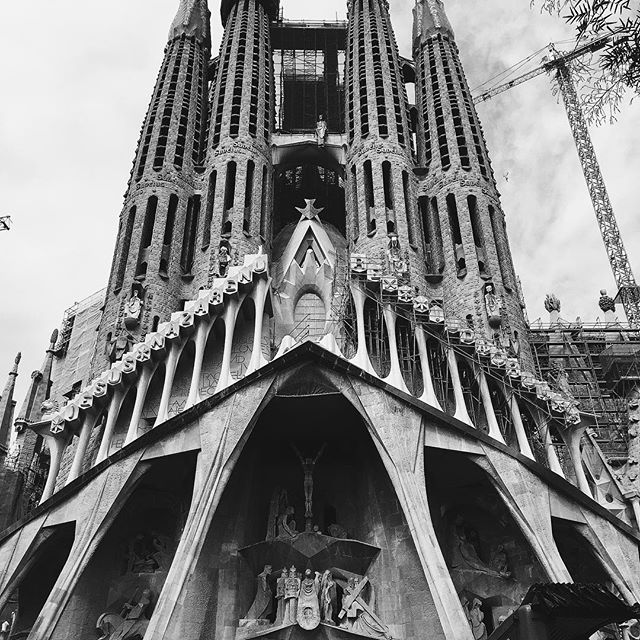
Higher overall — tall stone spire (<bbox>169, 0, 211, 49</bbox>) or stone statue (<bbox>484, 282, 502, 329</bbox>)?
tall stone spire (<bbox>169, 0, 211, 49</bbox>)


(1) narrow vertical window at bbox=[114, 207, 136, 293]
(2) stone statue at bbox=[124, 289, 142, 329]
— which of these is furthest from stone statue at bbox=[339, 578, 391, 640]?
(1) narrow vertical window at bbox=[114, 207, 136, 293]

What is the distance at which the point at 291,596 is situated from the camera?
50.4ft

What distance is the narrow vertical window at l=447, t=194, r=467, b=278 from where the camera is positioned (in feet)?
72.5

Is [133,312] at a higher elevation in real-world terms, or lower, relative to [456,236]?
lower

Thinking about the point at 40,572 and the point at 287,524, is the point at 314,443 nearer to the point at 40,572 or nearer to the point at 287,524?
the point at 287,524

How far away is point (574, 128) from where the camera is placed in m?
39.8

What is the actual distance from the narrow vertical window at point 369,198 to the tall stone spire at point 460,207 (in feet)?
5.61

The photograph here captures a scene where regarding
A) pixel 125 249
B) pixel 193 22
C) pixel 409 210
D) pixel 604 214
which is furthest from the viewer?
pixel 604 214

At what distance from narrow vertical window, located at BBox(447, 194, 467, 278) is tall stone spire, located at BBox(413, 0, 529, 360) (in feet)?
0.10

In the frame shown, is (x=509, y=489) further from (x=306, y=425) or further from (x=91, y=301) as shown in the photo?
Answer: (x=91, y=301)

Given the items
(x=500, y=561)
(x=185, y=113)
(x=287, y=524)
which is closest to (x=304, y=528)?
(x=287, y=524)

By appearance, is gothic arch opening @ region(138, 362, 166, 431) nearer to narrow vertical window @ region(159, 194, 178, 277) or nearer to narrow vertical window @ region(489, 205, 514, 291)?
narrow vertical window @ region(159, 194, 178, 277)

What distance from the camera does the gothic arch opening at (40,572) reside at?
16078 millimetres

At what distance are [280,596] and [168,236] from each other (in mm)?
11785
